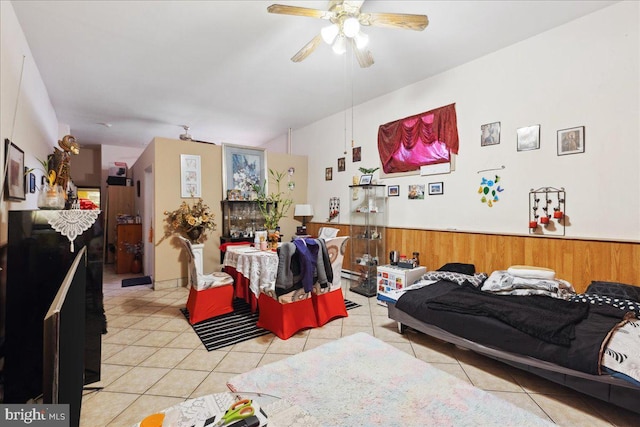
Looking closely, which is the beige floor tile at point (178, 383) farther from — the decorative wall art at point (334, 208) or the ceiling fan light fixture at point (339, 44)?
the decorative wall art at point (334, 208)

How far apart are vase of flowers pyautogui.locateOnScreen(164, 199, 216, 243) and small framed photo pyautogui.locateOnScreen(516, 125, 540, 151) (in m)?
4.52

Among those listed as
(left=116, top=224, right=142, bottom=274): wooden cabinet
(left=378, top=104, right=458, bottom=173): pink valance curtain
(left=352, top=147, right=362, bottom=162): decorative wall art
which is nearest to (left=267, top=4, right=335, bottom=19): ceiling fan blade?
(left=378, top=104, right=458, bottom=173): pink valance curtain

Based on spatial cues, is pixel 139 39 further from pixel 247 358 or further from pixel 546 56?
pixel 546 56

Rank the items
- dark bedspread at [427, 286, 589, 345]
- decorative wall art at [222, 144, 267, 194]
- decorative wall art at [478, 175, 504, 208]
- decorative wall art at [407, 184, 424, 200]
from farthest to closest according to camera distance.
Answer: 1. decorative wall art at [222, 144, 267, 194]
2. decorative wall art at [407, 184, 424, 200]
3. decorative wall art at [478, 175, 504, 208]
4. dark bedspread at [427, 286, 589, 345]

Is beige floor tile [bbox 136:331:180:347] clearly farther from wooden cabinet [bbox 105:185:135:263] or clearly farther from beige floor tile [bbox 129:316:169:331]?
wooden cabinet [bbox 105:185:135:263]

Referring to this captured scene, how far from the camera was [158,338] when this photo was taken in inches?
114

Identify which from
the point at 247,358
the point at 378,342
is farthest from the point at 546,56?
the point at 247,358

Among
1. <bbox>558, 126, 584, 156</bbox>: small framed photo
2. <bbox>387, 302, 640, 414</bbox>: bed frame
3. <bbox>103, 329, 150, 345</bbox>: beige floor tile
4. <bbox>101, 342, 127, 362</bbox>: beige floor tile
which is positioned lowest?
<bbox>101, 342, 127, 362</bbox>: beige floor tile

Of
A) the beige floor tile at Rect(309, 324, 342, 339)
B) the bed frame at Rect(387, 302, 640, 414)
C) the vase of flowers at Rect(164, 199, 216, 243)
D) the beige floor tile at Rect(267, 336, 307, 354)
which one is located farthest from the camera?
the vase of flowers at Rect(164, 199, 216, 243)

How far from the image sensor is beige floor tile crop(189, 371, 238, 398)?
206cm

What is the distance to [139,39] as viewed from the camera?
10.1ft

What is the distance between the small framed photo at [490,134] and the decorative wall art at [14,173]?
4.70m

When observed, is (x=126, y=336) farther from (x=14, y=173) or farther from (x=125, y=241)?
(x=125, y=241)

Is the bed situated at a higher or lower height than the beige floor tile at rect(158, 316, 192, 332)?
higher
